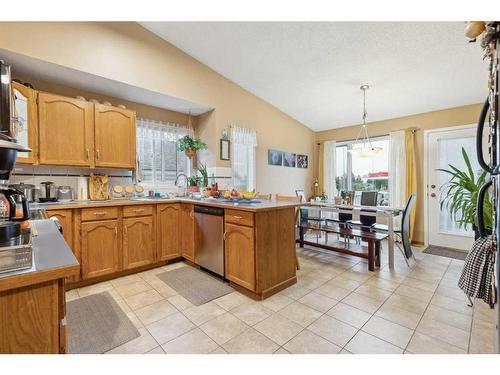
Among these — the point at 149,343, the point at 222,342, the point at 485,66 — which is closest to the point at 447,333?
the point at 222,342

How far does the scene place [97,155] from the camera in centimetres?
279

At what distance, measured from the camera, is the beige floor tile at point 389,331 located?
160 centimetres

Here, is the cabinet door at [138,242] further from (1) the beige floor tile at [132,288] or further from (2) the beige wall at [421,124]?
(2) the beige wall at [421,124]

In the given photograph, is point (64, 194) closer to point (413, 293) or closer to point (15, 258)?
point (15, 258)

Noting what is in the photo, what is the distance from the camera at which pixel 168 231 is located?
3.01m

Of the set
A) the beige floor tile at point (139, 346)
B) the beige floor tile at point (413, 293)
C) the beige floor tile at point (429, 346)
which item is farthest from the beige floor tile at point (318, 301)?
the beige floor tile at point (139, 346)

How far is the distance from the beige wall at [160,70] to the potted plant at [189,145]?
18 cm

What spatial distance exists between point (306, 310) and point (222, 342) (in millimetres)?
777

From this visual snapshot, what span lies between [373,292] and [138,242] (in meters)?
2.61

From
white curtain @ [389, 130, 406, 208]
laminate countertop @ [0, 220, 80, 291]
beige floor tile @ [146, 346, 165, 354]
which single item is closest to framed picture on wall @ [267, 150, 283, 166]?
white curtain @ [389, 130, 406, 208]

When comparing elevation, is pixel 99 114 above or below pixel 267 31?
below

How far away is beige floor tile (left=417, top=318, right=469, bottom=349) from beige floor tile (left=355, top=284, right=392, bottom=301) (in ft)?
1.31

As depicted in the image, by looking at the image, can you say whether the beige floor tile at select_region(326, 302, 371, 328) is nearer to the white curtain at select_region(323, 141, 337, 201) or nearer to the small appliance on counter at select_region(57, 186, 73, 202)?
the small appliance on counter at select_region(57, 186, 73, 202)
